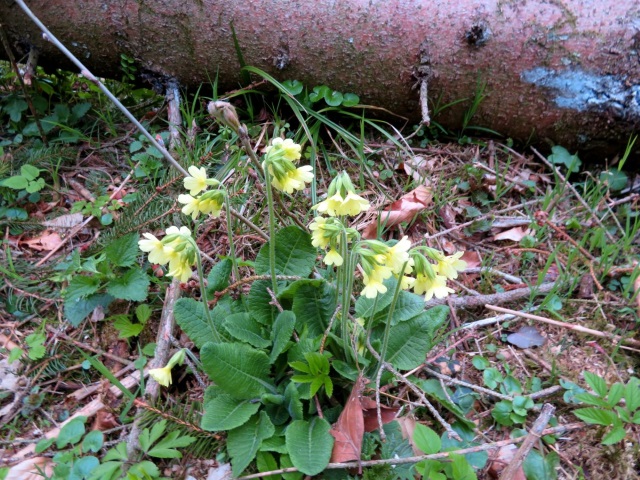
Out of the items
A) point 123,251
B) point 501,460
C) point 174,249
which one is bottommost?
point 501,460

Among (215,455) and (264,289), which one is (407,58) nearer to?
(264,289)

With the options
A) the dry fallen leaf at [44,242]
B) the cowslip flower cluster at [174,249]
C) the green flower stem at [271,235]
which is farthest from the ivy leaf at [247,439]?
the dry fallen leaf at [44,242]

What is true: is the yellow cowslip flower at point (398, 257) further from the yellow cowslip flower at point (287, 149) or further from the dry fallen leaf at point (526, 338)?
the dry fallen leaf at point (526, 338)

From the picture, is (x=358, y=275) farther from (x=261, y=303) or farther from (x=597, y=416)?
(x=597, y=416)

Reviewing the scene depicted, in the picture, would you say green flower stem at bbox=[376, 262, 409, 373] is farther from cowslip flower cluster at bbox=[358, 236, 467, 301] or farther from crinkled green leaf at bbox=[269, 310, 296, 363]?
crinkled green leaf at bbox=[269, 310, 296, 363]

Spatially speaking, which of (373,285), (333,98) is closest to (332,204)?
(373,285)
